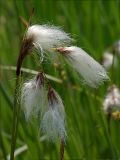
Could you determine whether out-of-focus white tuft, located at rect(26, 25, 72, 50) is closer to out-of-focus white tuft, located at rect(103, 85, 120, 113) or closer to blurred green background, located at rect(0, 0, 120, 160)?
blurred green background, located at rect(0, 0, 120, 160)

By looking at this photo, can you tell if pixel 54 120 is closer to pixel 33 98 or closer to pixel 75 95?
pixel 33 98

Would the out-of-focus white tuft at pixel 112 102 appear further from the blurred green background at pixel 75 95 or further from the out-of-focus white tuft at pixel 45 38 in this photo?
the out-of-focus white tuft at pixel 45 38

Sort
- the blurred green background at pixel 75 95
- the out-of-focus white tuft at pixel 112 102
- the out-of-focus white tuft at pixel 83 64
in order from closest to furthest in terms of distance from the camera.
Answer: the out-of-focus white tuft at pixel 83 64
the out-of-focus white tuft at pixel 112 102
the blurred green background at pixel 75 95

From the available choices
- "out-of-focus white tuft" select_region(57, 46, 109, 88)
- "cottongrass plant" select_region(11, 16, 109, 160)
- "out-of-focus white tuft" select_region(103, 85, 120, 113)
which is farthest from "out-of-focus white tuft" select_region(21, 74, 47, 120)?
"out-of-focus white tuft" select_region(103, 85, 120, 113)

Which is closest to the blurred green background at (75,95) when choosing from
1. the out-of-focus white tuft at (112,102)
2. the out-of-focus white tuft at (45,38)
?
the out-of-focus white tuft at (112,102)

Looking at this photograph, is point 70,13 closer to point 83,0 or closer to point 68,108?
point 83,0

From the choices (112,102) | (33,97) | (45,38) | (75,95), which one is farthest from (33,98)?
(75,95)
